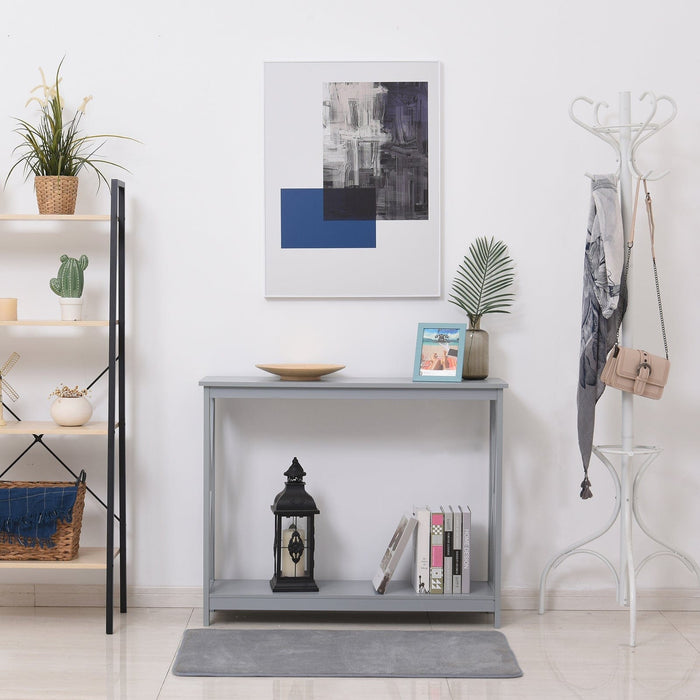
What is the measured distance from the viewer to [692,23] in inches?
121

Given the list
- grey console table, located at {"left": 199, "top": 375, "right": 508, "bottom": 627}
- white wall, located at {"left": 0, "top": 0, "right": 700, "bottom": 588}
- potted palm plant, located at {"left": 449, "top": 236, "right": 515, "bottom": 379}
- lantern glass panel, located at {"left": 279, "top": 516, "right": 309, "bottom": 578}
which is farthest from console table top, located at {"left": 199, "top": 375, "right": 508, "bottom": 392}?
lantern glass panel, located at {"left": 279, "top": 516, "right": 309, "bottom": 578}

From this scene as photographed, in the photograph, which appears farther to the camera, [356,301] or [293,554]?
[356,301]

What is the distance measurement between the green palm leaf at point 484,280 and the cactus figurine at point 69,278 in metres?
1.30

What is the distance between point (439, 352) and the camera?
2.94 meters

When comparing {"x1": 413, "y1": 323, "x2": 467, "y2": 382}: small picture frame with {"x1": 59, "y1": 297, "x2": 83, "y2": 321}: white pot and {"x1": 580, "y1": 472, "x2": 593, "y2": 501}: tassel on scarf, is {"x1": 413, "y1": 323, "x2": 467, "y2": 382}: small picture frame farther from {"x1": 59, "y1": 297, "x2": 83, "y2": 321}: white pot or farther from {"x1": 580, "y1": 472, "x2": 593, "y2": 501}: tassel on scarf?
{"x1": 59, "y1": 297, "x2": 83, "y2": 321}: white pot

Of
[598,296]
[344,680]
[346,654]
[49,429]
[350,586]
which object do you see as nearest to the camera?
[344,680]

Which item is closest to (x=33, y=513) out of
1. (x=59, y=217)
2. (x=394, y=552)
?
(x=59, y=217)

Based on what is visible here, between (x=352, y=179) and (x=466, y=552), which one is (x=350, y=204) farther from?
(x=466, y=552)

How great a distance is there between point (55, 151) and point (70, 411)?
892 millimetres

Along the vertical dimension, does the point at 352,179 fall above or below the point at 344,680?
above

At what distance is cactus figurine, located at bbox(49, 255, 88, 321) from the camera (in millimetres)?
2939

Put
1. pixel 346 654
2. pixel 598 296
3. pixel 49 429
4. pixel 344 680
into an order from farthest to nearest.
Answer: pixel 49 429 < pixel 598 296 < pixel 346 654 < pixel 344 680

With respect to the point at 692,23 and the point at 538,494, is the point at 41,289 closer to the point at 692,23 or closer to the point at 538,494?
the point at 538,494

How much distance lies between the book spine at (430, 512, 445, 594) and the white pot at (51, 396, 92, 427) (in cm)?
124
